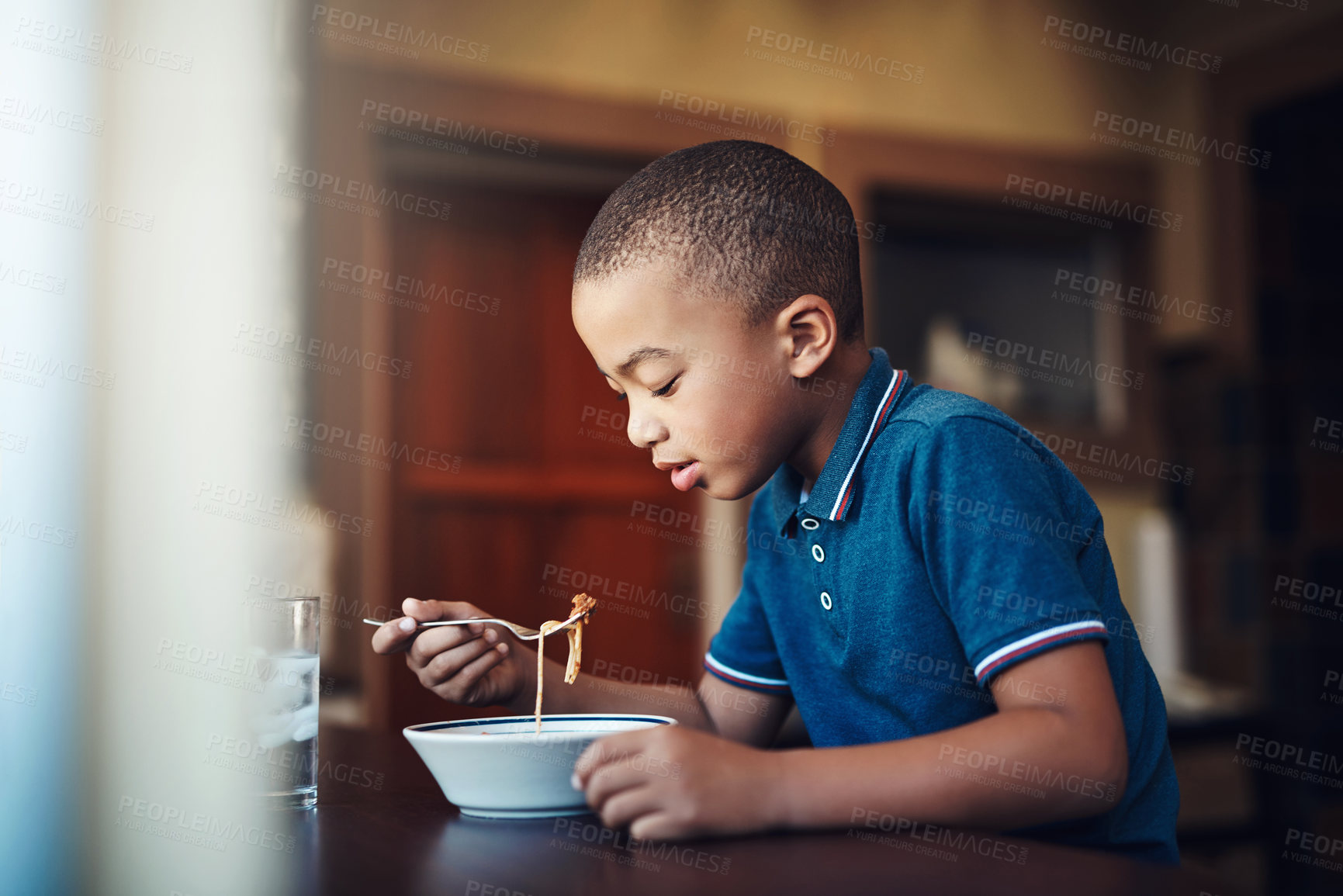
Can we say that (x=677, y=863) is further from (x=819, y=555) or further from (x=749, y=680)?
(x=749, y=680)

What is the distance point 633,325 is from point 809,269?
7.0 inches

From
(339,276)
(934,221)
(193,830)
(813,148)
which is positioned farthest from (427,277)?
(193,830)

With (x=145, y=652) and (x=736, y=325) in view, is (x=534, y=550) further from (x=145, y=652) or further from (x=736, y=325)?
(x=145, y=652)

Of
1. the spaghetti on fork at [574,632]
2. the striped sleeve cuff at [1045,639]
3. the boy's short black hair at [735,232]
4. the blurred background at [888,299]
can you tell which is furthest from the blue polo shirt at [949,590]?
the blurred background at [888,299]

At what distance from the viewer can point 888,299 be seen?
3.30 metres

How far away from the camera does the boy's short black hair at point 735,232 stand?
972mm

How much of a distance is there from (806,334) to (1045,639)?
1.20ft

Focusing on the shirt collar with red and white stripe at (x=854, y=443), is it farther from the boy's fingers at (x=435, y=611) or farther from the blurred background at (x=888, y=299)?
the blurred background at (x=888, y=299)

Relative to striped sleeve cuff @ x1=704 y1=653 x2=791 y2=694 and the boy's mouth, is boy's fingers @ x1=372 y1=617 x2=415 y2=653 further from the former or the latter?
striped sleeve cuff @ x1=704 y1=653 x2=791 y2=694

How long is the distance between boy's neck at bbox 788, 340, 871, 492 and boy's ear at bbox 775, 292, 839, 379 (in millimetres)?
28

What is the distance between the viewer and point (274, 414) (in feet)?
1.73

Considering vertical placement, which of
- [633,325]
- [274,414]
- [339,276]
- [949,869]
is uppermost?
[339,276]

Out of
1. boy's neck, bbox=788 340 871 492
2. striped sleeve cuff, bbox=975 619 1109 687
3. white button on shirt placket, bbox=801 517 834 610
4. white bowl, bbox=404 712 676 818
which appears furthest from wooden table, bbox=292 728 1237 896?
boy's neck, bbox=788 340 871 492

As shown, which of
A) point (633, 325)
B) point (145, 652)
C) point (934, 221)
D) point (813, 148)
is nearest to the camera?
point (145, 652)
